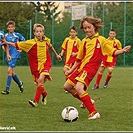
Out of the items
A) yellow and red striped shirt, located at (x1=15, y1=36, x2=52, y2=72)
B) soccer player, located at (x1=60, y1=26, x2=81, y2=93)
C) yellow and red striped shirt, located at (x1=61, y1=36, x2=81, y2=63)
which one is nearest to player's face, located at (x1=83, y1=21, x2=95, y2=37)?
yellow and red striped shirt, located at (x1=15, y1=36, x2=52, y2=72)

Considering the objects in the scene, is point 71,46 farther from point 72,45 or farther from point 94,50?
point 94,50

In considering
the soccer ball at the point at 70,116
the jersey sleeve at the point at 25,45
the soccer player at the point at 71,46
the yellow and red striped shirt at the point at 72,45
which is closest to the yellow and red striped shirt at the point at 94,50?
the soccer ball at the point at 70,116

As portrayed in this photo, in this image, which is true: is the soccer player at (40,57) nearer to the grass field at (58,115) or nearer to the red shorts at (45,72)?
the red shorts at (45,72)

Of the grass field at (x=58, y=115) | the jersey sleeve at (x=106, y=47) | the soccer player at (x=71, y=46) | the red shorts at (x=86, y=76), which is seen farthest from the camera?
the soccer player at (x=71, y=46)

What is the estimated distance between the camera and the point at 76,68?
8047 millimetres

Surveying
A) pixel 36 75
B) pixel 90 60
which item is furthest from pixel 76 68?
pixel 36 75

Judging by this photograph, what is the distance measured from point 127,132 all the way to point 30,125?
145cm

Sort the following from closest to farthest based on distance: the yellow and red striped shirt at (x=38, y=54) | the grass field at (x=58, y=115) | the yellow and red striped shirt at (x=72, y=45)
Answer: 1. the grass field at (x=58, y=115)
2. the yellow and red striped shirt at (x=38, y=54)
3. the yellow and red striped shirt at (x=72, y=45)

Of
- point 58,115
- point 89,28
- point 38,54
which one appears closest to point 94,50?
point 89,28

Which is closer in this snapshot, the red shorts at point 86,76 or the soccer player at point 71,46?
the red shorts at point 86,76

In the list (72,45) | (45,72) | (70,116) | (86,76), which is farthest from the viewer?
(72,45)

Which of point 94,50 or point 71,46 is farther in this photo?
point 71,46

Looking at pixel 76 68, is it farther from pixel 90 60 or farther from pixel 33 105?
pixel 33 105

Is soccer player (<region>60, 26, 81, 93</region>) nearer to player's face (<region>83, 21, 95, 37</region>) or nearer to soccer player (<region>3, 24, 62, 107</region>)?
soccer player (<region>3, 24, 62, 107</region>)
